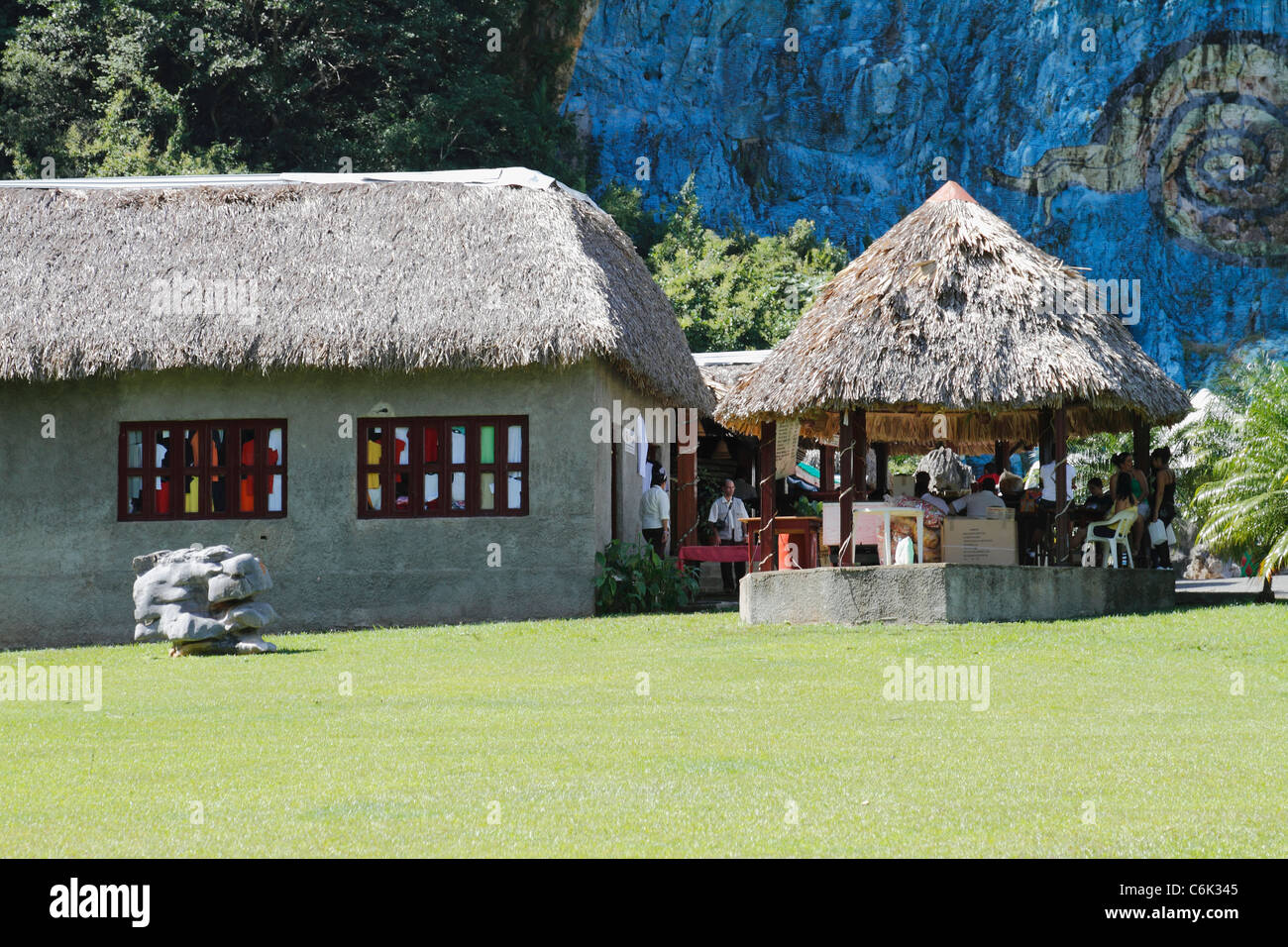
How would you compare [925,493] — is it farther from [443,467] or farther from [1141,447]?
[443,467]

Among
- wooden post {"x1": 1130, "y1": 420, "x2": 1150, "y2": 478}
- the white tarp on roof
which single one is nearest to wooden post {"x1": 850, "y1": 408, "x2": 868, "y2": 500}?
wooden post {"x1": 1130, "y1": 420, "x2": 1150, "y2": 478}

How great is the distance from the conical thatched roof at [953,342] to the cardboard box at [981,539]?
118 cm

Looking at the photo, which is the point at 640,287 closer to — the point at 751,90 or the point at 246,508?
the point at 246,508

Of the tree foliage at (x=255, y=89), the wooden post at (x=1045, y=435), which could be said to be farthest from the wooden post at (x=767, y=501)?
the tree foliage at (x=255, y=89)

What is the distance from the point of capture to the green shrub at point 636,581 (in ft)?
61.5

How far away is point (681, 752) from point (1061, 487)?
910 cm

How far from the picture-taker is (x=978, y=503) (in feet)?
57.6

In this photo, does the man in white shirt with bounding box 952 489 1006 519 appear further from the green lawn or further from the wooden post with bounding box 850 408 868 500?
the green lawn

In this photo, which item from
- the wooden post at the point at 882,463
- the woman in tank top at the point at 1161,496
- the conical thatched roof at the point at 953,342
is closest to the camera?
the conical thatched roof at the point at 953,342

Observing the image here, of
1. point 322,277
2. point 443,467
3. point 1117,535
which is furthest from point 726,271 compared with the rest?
point 1117,535

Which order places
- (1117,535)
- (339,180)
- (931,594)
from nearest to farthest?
(931,594), (1117,535), (339,180)

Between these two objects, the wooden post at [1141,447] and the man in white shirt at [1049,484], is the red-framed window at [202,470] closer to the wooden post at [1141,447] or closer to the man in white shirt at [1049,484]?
the man in white shirt at [1049,484]

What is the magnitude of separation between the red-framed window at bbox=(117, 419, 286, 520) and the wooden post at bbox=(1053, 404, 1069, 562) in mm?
8678

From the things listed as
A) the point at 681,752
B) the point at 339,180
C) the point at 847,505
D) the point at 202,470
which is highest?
the point at 339,180
